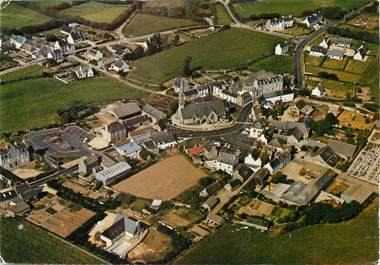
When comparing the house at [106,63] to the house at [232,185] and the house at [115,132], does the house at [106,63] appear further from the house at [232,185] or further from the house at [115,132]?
the house at [232,185]

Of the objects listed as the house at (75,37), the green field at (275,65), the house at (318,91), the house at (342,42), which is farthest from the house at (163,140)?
the house at (75,37)

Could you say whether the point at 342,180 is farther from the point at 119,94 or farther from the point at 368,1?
the point at 368,1

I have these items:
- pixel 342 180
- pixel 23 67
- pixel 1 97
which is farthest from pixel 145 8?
pixel 342 180

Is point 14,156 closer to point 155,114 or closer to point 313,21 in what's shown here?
point 155,114

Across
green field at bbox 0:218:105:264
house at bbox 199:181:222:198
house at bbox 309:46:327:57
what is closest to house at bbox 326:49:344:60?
house at bbox 309:46:327:57

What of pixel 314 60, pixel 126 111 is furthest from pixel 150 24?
pixel 126 111

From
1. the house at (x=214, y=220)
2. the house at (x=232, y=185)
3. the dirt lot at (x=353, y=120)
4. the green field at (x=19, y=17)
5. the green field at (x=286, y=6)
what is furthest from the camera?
the green field at (x=286, y=6)

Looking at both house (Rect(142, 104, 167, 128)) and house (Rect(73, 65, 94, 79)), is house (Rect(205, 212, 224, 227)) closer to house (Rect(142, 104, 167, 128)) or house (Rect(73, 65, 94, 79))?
house (Rect(142, 104, 167, 128))
